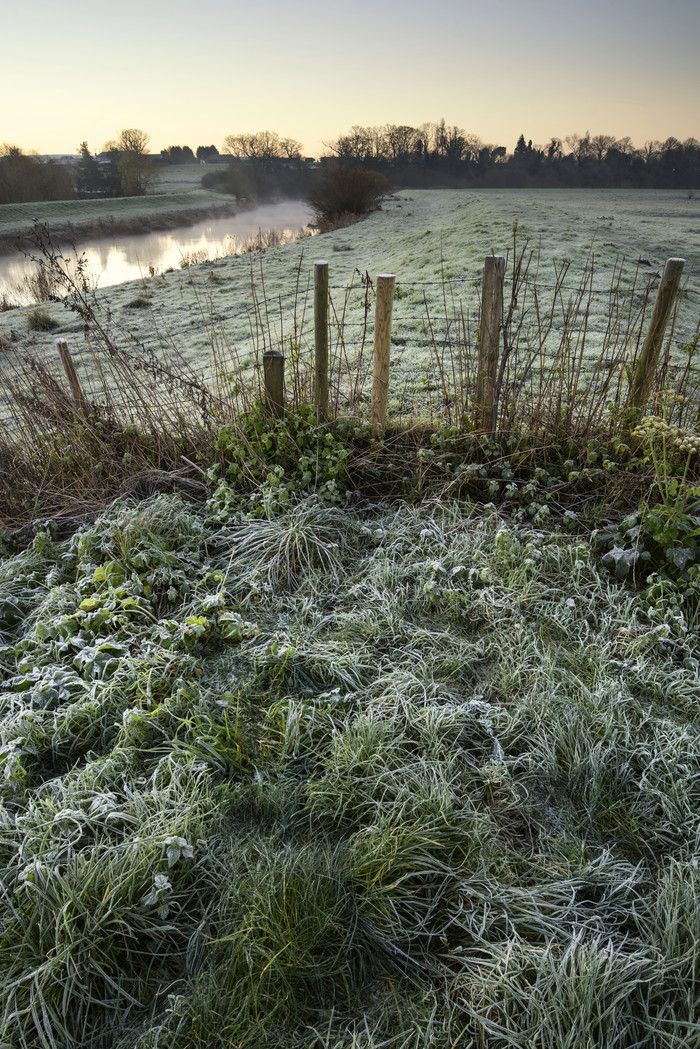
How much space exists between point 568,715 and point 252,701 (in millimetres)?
1299

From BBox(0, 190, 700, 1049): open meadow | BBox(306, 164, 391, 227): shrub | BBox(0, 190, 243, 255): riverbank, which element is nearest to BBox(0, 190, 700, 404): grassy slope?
BBox(0, 190, 700, 1049): open meadow

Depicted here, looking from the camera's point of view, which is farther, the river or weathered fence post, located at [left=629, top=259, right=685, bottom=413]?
the river

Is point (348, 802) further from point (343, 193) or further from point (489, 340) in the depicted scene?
point (343, 193)

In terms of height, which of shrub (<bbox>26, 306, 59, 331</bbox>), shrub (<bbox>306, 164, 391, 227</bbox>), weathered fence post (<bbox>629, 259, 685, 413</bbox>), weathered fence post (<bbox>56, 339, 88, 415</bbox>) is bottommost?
shrub (<bbox>26, 306, 59, 331</bbox>)

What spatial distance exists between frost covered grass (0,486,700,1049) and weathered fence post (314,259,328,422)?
1.32 m

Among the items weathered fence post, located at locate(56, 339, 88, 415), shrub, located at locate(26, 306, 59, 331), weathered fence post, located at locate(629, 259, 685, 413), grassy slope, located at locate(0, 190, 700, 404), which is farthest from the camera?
shrub, located at locate(26, 306, 59, 331)

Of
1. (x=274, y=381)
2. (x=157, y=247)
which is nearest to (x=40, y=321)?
(x=274, y=381)

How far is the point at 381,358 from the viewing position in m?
4.07

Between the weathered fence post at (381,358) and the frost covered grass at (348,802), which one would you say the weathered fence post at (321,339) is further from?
the frost covered grass at (348,802)

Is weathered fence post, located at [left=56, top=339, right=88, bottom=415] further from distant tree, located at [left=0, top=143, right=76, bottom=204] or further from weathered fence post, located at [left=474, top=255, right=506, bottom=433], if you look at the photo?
distant tree, located at [left=0, top=143, right=76, bottom=204]

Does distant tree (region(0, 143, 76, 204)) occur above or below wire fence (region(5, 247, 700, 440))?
above

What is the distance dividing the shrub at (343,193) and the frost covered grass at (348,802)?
27912 millimetres

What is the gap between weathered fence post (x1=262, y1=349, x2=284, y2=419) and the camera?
3.94 meters

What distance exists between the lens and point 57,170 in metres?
36.7
